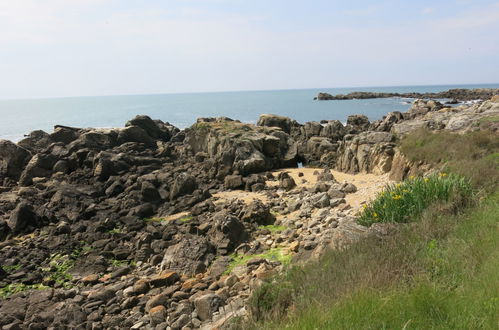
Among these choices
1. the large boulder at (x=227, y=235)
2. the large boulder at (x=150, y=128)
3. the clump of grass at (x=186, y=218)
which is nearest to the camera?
the large boulder at (x=227, y=235)

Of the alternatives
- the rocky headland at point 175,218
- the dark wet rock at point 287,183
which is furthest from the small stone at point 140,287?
the dark wet rock at point 287,183

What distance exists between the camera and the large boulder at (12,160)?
83.3ft

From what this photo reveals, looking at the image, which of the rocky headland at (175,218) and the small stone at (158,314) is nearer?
the small stone at (158,314)

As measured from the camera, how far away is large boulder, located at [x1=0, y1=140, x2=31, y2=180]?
83.3ft

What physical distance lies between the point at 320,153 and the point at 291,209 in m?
12.4

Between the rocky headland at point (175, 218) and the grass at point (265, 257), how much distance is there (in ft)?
0.21

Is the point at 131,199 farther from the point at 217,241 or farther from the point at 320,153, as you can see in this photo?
the point at 320,153

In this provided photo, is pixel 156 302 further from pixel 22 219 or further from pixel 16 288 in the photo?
pixel 22 219

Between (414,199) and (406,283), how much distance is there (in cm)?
394

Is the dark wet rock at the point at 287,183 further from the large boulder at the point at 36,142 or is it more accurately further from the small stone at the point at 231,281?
the large boulder at the point at 36,142

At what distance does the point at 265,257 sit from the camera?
11.2m

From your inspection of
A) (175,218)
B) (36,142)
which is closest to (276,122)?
(175,218)

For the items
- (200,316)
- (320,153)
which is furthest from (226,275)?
(320,153)

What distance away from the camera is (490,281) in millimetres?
4637
